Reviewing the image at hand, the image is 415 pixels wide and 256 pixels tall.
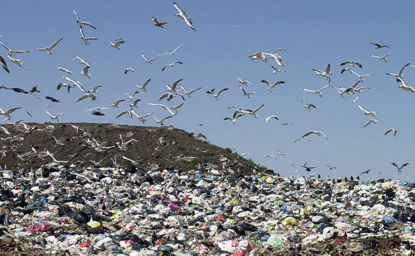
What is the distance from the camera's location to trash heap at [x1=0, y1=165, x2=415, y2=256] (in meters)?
7.66

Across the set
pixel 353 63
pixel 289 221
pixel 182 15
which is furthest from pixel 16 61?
pixel 353 63

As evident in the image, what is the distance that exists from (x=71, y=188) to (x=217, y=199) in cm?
412

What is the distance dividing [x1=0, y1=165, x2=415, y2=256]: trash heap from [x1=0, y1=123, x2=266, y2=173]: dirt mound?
1.66m

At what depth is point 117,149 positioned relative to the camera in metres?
18.0

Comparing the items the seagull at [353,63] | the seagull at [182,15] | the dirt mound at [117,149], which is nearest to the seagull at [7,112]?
the seagull at [182,15]

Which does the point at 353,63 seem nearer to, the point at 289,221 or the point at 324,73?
the point at 324,73

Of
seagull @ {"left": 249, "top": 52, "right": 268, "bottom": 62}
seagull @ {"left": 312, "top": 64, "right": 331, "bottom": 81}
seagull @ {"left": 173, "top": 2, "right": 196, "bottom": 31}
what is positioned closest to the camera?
seagull @ {"left": 173, "top": 2, "right": 196, "bottom": 31}

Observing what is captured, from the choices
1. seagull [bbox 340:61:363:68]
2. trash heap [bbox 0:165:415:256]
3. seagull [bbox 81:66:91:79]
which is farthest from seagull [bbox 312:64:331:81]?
seagull [bbox 81:66:91:79]

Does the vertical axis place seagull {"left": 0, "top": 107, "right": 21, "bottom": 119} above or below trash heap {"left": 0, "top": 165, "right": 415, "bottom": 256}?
above

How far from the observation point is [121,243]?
7887 mm

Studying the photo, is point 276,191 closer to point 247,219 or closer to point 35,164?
point 247,219

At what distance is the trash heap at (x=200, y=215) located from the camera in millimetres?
7664

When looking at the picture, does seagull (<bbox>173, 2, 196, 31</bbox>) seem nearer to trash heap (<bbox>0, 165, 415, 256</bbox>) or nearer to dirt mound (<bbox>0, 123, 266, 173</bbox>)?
trash heap (<bbox>0, 165, 415, 256</bbox>)

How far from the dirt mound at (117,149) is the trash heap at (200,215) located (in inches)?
65.5
